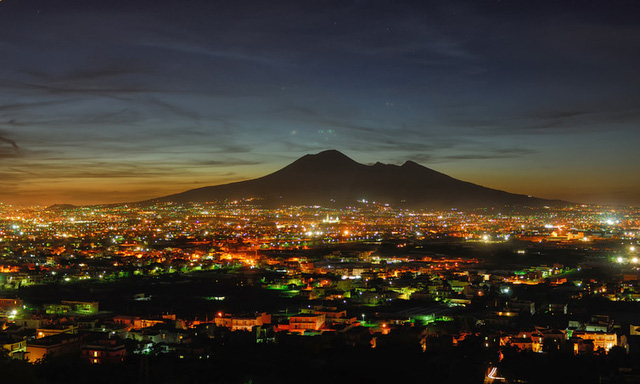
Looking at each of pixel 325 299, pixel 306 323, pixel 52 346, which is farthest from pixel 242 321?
pixel 325 299

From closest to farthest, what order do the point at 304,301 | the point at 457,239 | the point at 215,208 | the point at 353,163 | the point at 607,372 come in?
1. the point at 607,372
2. the point at 304,301
3. the point at 457,239
4. the point at 215,208
5. the point at 353,163

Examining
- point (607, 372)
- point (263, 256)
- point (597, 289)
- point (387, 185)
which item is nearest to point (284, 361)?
point (607, 372)

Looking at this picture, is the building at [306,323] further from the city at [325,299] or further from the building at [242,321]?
the building at [242,321]

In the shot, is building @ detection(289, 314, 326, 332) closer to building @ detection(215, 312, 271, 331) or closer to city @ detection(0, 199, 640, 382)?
city @ detection(0, 199, 640, 382)

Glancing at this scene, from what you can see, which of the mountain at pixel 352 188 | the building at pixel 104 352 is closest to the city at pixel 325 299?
the building at pixel 104 352

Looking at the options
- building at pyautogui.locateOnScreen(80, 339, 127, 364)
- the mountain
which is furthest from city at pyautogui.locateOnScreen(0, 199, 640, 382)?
the mountain

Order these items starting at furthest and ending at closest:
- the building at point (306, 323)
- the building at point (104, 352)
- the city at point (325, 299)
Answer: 1. the building at point (306, 323)
2. the city at point (325, 299)
3. the building at point (104, 352)

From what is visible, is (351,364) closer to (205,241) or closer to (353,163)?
(205,241)

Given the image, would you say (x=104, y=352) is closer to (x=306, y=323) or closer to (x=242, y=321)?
(x=242, y=321)
